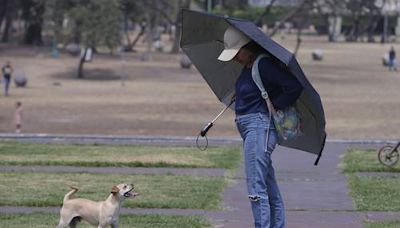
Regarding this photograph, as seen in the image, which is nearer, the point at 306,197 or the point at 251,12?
the point at 306,197

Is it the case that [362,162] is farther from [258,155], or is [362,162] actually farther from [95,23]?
[95,23]

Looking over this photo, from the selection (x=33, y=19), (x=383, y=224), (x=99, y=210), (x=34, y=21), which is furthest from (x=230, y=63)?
(x=34, y=21)

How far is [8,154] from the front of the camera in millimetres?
19141

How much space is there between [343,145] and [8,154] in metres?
6.71

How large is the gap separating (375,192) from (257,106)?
17.3ft

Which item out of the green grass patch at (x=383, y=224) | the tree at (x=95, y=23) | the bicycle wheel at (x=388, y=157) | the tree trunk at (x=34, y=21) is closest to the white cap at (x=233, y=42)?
the green grass patch at (x=383, y=224)

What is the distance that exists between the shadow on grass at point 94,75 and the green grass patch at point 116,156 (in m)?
34.7

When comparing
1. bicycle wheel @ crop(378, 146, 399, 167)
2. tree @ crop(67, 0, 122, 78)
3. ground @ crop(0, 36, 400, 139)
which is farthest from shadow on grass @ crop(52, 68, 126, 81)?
bicycle wheel @ crop(378, 146, 399, 167)

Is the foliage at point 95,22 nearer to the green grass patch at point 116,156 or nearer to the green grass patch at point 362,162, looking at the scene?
the green grass patch at point 116,156

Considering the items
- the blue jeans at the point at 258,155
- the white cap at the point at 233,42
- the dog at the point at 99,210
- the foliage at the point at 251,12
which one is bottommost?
the foliage at the point at 251,12

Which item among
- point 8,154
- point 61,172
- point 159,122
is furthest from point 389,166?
point 159,122

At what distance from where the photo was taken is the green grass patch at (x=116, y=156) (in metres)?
17.9

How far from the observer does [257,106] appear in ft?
32.2

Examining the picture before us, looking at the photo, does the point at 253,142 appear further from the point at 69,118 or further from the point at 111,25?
the point at 111,25
